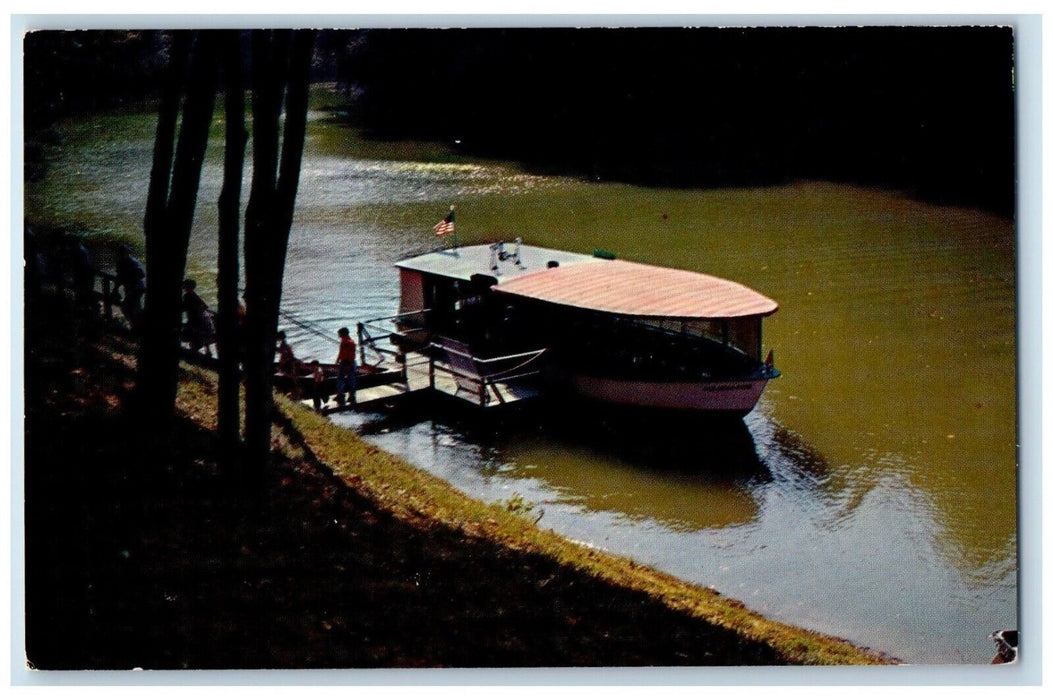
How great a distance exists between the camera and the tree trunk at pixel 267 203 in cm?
599

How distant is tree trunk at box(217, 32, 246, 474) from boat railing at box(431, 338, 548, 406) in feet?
5.47

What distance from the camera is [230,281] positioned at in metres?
6.42

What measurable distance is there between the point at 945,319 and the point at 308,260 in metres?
3.14

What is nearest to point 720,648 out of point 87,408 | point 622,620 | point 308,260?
point 622,620

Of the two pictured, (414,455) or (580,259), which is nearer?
(414,455)

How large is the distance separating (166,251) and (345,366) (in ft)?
4.03

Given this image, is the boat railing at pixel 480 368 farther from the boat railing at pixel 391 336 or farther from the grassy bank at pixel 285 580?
the grassy bank at pixel 285 580

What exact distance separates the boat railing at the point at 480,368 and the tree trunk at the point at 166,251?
1.75 m

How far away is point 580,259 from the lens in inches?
310

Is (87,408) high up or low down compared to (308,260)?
down

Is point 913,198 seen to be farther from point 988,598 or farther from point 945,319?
point 988,598

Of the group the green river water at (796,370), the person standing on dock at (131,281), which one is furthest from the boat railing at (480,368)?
the person standing on dock at (131,281)

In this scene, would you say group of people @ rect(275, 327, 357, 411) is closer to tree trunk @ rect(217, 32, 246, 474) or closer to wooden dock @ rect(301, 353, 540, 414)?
wooden dock @ rect(301, 353, 540, 414)

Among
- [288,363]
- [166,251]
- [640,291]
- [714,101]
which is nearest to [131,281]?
[166,251]
